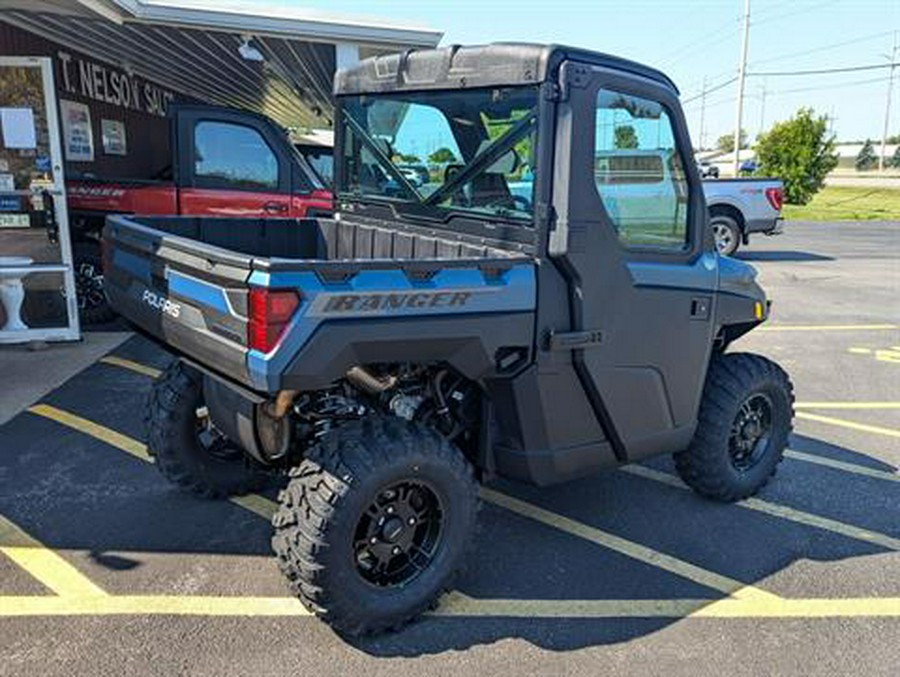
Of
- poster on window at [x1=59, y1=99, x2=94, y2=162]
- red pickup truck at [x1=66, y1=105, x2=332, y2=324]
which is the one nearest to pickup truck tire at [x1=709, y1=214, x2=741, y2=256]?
red pickup truck at [x1=66, y1=105, x2=332, y2=324]

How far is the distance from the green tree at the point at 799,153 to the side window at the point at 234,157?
28.5m

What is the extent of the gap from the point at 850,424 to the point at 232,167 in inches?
235

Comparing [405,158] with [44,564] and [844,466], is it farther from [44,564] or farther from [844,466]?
[844,466]

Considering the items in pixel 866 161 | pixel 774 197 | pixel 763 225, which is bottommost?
pixel 763 225

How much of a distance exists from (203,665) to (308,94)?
12.8 meters

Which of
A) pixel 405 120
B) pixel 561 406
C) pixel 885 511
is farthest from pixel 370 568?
pixel 885 511

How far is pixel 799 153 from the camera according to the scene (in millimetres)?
30844

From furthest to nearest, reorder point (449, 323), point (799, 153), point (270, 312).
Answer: point (799, 153)
point (449, 323)
point (270, 312)

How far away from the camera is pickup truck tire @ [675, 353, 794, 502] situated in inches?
159

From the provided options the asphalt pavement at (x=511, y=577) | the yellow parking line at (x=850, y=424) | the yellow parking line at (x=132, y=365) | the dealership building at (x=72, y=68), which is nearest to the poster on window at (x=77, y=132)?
the dealership building at (x=72, y=68)

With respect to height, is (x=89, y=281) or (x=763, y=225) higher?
(x=763, y=225)

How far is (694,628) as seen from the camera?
313 centimetres

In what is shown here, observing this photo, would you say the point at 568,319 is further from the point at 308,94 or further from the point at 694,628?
the point at 308,94

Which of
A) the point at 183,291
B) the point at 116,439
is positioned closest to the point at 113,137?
the point at 116,439
